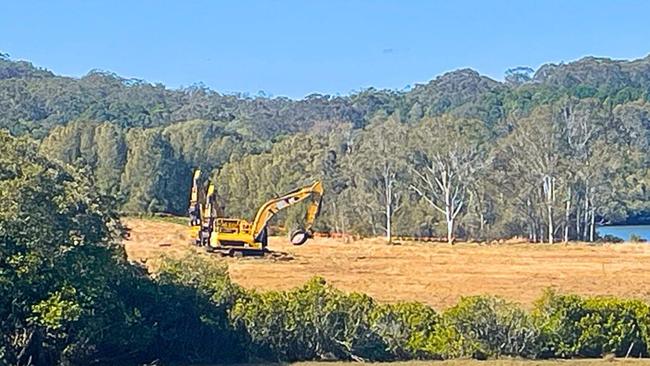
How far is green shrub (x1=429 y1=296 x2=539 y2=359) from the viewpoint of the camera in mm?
19219

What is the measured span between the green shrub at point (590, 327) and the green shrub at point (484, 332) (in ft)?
1.25

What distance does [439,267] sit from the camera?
134ft

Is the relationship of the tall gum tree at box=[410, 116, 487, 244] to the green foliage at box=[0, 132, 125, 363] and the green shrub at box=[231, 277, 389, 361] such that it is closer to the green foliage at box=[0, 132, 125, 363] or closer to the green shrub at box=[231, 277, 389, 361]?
the green shrub at box=[231, 277, 389, 361]

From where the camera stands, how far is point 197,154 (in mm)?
79812

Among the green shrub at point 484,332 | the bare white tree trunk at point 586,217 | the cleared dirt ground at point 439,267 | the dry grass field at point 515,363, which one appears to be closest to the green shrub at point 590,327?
the green shrub at point 484,332

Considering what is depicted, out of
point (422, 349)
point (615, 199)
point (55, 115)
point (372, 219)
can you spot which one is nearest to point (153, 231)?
point (372, 219)

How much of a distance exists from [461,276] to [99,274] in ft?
71.1

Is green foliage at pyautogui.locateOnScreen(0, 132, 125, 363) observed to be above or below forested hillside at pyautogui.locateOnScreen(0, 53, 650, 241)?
below

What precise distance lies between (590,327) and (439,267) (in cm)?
2128

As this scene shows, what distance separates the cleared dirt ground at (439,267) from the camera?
107 ft

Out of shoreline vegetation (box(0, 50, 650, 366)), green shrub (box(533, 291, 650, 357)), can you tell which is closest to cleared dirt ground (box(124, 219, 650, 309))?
shoreline vegetation (box(0, 50, 650, 366))

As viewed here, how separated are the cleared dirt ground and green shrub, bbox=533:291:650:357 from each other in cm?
867

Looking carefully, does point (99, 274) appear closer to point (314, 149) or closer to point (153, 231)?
point (153, 231)

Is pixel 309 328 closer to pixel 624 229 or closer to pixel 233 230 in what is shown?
pixel 233 230
